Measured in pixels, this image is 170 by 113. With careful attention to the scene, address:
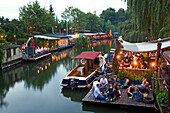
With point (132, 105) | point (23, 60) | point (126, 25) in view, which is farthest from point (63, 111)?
point (23, 60)

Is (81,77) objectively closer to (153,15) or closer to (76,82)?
(76,82)

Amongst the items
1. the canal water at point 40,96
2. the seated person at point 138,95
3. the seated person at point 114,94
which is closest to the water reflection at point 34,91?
the canal water at point 40,96

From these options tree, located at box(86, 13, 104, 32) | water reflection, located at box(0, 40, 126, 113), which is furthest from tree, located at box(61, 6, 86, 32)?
water reflection, located at box(0, 40, 126, 113)

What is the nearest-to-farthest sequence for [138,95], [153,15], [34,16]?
[138,95] < [153,15] < [34,16]

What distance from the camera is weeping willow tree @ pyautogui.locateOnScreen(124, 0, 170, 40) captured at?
47.1ft

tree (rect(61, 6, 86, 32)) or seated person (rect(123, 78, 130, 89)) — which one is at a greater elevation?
tree (rect(61, 6, 86, 32))

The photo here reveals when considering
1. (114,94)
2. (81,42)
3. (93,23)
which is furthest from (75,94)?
(93,23)

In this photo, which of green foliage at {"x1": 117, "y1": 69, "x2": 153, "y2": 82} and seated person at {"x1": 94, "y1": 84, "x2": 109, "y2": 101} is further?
green foliage at {"x1": 117, "y1": 69, "x2": 153, "y2": 82}

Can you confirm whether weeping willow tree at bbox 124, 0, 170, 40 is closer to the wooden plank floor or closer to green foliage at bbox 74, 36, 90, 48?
the wooden plank floor

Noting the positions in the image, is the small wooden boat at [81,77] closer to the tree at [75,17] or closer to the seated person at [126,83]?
the seated person at [126,83]

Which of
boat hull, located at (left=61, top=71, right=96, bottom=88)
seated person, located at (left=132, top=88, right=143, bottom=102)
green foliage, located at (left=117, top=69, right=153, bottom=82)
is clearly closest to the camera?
seated person, located at (left=132, top=88, right=143, bottom=102)

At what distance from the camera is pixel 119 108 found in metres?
9.86

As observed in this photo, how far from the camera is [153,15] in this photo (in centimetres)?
1467

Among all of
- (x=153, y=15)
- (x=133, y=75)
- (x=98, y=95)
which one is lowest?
(x=98, y=95)
